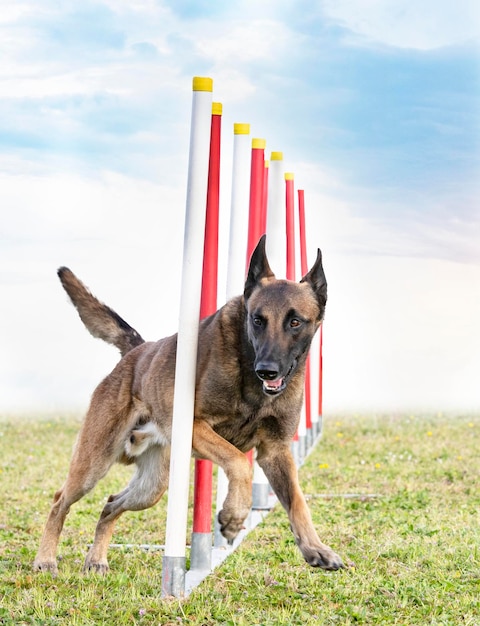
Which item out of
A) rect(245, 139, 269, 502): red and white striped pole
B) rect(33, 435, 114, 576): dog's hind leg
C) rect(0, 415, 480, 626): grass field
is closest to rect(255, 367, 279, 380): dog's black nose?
rect(0, 415, 480, 626): grass field

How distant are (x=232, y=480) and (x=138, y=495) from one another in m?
1.67

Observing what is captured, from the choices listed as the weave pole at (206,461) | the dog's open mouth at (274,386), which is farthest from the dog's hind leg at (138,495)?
the dog's open mouth at (274,386)

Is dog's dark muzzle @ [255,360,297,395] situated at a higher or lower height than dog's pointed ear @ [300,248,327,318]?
lower

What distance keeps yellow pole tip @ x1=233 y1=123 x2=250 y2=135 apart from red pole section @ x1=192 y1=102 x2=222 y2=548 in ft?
6.22

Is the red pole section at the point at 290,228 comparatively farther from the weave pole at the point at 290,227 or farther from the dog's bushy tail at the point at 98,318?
the dog's bushy tail at the point at 98,318

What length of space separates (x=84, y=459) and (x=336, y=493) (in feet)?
13.2

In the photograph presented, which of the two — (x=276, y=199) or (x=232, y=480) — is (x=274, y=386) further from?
(x=276, y=199)

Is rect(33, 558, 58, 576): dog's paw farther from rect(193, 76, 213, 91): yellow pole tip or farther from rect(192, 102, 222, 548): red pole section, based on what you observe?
rect(193, 76, 213, 91): yellow pole tip

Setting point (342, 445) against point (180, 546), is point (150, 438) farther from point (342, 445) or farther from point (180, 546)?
point (342, 445)

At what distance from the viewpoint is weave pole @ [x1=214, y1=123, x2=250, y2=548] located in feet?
24.0

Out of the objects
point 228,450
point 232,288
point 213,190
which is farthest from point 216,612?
point 232,288

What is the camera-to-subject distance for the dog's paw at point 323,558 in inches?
196

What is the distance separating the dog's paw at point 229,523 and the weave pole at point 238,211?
7.47ft

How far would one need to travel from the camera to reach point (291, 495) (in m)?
5.45
